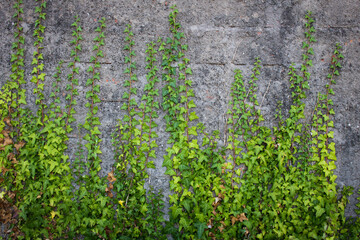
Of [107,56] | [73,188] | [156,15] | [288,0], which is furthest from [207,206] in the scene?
[288,0]

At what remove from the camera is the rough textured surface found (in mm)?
3213

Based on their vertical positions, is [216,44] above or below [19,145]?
above

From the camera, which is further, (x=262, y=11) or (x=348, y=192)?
(x=262, y=11)

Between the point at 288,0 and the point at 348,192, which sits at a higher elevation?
the point at 288,0

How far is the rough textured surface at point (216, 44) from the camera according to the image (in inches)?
126

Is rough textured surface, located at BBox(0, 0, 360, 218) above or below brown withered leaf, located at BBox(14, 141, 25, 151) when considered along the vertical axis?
above

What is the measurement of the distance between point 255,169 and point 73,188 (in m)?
2.05

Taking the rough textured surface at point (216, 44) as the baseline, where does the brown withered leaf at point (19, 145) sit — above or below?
below

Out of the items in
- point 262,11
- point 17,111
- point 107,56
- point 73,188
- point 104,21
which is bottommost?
point 73,188

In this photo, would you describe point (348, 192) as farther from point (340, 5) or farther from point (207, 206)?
point (340, 5)

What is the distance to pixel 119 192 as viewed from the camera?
10.3 ft

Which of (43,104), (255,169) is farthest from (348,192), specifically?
(43,104)

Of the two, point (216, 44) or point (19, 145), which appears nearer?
point (19, 145)

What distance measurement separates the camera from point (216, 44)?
3.28 metres
